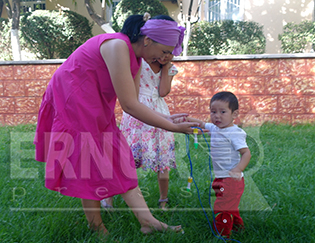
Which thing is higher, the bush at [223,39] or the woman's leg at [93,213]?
the bush at [223,39]

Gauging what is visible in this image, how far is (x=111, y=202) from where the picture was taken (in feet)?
8.42

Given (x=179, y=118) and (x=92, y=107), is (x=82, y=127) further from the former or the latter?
(x=179, y=118)

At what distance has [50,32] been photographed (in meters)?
7.98

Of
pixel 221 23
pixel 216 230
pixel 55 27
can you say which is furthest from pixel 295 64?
pixel 55 27

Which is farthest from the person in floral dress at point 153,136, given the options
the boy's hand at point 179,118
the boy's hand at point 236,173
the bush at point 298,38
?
the bush at point 298,38

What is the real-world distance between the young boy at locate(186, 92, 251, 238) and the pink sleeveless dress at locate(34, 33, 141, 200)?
634mm

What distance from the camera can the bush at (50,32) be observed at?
7.96m

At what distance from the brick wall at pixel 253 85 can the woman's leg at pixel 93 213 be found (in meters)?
3.78

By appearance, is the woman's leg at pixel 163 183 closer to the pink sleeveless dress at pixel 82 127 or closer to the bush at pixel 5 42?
the pink sleeveless dress at pixel 82 127

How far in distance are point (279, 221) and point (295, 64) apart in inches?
156

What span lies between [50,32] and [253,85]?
5353mm

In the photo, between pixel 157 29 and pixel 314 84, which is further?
pixel 314 84

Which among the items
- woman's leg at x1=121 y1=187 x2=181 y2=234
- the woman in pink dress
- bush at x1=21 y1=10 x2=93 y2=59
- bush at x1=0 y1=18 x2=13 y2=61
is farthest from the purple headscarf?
bush at x1=0 y1=18 x2=13 y2=61

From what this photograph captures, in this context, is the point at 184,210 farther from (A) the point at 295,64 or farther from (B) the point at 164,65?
(A) the point at 295,64
